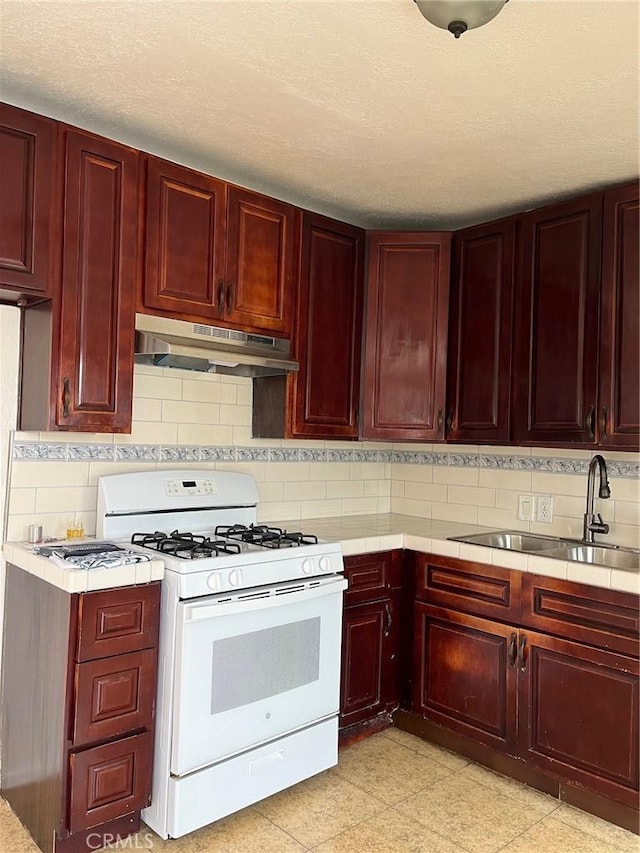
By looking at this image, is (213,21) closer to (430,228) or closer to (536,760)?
(430,228)

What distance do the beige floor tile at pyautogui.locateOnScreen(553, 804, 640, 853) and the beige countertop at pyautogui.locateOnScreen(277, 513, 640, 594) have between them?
85cm

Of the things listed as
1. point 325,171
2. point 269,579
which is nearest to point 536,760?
point 269,579

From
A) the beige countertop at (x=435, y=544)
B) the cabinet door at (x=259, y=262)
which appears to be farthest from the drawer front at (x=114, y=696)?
the cabinet door at (x=259, y=262)

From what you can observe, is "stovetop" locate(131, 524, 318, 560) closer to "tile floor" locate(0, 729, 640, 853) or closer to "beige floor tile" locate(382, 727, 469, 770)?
"tile floor" locate(0, 729, 640, 853)

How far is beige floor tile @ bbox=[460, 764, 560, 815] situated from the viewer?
8.45 feet

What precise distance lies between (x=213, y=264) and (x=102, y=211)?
1.57 ft

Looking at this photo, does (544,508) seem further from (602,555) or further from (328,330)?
(328,330)

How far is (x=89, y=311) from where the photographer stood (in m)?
2.41

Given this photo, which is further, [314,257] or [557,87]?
[314,257]

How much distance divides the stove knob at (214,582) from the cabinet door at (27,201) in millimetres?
1109

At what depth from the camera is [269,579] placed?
8.09 ft

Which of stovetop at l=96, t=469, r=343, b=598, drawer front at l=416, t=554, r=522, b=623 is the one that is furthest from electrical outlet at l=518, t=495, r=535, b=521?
stovetop at l=96, t=469, r=343, b=598

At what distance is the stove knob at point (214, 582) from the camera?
229 cm

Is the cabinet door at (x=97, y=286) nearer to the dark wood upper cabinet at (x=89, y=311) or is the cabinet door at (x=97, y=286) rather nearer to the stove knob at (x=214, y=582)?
the dark wood upper cabinet at (x=89, y=311)
